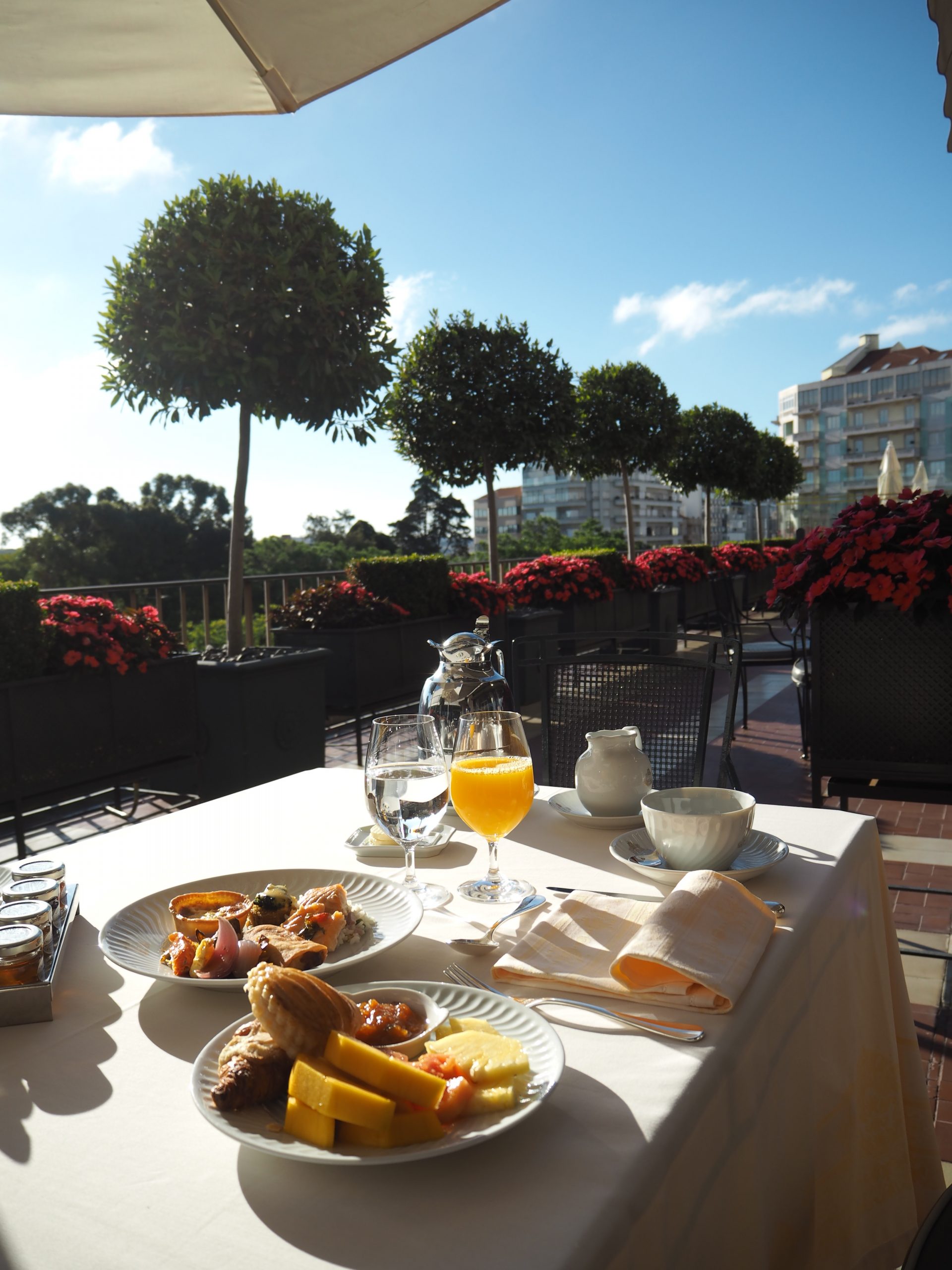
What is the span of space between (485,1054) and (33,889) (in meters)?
0.59

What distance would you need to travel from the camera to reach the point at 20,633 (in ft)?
10.7

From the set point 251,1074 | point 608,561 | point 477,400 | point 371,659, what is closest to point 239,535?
point 371,659

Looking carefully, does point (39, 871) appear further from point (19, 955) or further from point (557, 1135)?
point (557, 1135)

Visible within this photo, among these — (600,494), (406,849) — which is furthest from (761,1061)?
(600,494)

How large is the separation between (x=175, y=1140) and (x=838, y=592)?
7.87 feet

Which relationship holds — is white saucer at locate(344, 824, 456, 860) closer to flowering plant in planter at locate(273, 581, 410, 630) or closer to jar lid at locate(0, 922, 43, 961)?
jar lid at locate(0, 922, 43, 961)

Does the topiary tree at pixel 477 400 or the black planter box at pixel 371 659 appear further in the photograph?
the topiary tree at pixel 477 400

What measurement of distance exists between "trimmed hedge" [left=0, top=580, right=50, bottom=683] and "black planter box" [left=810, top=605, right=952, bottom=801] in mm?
2814

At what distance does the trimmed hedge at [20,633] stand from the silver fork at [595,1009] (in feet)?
9.57

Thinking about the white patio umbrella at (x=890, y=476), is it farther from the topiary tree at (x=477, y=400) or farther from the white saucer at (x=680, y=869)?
the white saucer at (x=680, y=869)

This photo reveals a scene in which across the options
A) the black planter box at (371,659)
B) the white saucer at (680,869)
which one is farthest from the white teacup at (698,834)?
the black planter box at (371,659)

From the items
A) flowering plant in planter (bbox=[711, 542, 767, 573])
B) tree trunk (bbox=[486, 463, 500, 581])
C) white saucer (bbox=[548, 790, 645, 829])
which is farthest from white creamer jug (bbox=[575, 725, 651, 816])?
flowering plant in planter (bbox=[711, 542, 767, 573])

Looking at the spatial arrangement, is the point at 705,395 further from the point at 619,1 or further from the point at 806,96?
the point at 619,1

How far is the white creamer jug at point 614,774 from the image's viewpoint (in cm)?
136
